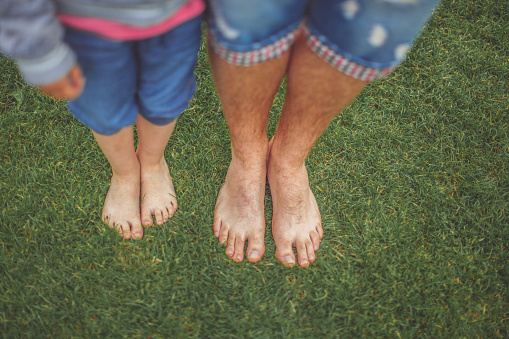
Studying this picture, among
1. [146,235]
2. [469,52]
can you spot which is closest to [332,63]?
[146,235]

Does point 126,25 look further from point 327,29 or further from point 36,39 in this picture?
point 327,29

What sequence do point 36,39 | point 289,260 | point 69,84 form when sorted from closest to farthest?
1. point 36,39
2. point 69,84
3. point 289,260

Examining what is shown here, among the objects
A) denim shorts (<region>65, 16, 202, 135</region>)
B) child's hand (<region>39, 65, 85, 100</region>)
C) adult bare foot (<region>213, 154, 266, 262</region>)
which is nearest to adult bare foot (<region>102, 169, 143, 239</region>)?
adult bare foot (<region>213, 154, 266, 262</region>)

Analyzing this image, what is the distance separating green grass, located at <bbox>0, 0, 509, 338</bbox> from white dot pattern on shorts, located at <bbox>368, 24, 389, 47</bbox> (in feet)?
3.23

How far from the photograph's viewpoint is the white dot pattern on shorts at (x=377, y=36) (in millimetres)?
959

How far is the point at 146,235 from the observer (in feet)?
5.50

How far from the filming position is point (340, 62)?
3.54 ft

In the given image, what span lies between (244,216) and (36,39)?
1107 mm

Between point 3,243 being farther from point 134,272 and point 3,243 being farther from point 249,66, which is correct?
point 249,66

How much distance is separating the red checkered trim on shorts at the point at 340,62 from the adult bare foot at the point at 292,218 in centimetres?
63

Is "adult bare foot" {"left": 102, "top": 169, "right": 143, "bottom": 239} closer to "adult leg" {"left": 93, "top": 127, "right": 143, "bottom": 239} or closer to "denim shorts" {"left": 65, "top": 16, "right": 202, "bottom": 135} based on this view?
"adult leg" {"left": 93, "top": 127, "right": 143, "bottom": 239}

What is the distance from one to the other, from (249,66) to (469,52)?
6.16 feet

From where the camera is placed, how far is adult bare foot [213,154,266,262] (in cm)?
167

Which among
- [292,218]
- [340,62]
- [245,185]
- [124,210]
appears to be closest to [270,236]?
[292,218]
